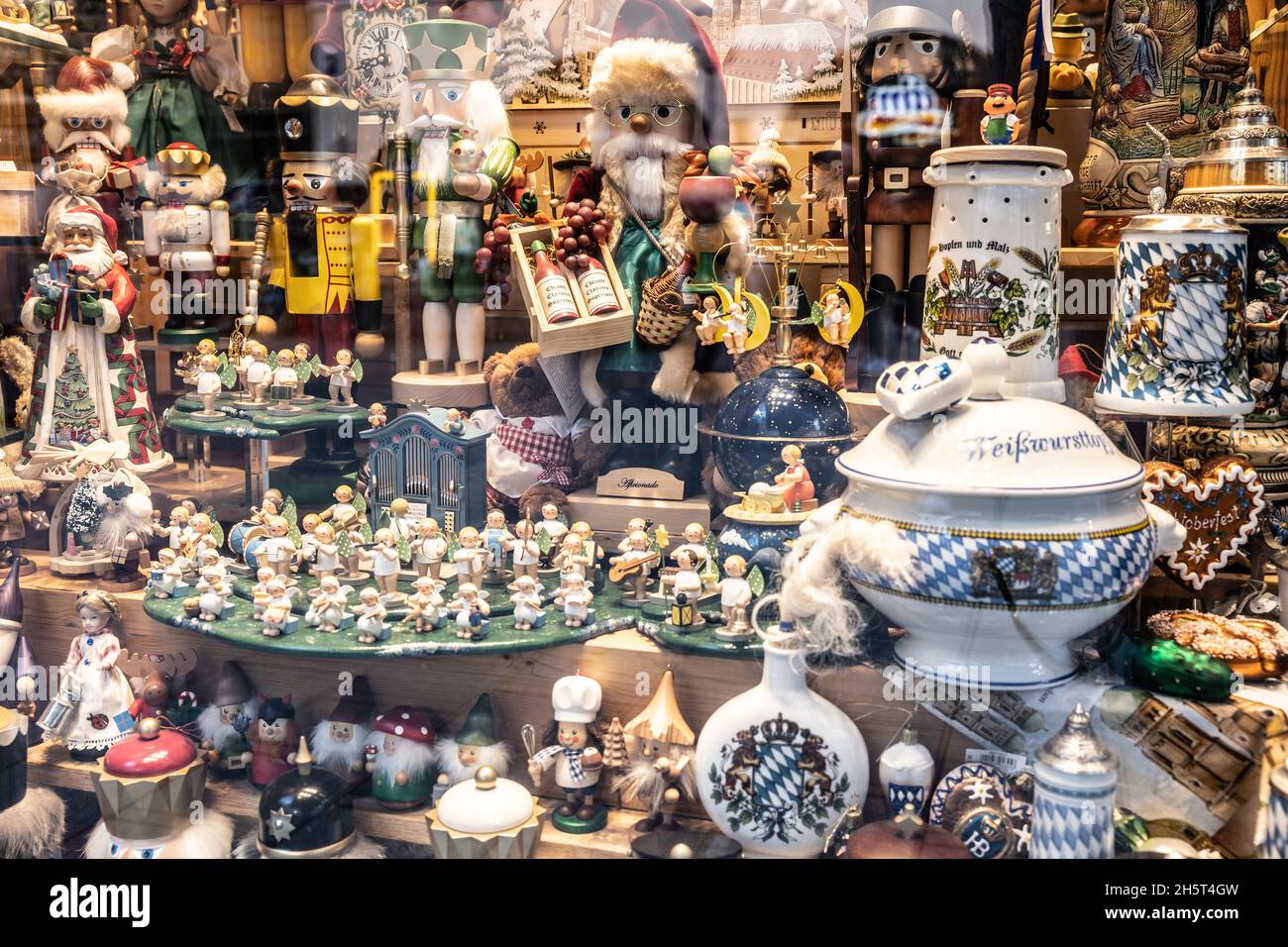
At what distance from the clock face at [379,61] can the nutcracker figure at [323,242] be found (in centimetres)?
4

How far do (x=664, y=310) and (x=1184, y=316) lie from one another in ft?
2.51

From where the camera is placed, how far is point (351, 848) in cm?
173

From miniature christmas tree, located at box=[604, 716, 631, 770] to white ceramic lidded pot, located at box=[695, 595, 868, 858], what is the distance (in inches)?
7.1

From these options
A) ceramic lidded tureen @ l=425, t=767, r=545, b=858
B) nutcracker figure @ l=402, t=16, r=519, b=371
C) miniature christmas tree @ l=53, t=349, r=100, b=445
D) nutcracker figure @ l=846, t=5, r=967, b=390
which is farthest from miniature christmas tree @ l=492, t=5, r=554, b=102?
ceramic lidded tureen @ l=425, t=767, r=545, b=858

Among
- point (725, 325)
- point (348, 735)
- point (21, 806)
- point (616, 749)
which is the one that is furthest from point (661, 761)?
point (21, 806)

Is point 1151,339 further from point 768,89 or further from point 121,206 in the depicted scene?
point 121,206

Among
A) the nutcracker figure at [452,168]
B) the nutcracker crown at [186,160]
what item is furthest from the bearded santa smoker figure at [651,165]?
the nutcracker crown at [186,160]

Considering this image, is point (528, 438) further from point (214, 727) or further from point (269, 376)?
point (214, 727)

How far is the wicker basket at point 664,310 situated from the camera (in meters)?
2.08

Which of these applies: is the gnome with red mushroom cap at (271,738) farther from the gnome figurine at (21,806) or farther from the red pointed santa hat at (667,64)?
the red pointed santa hat at (667,64)
